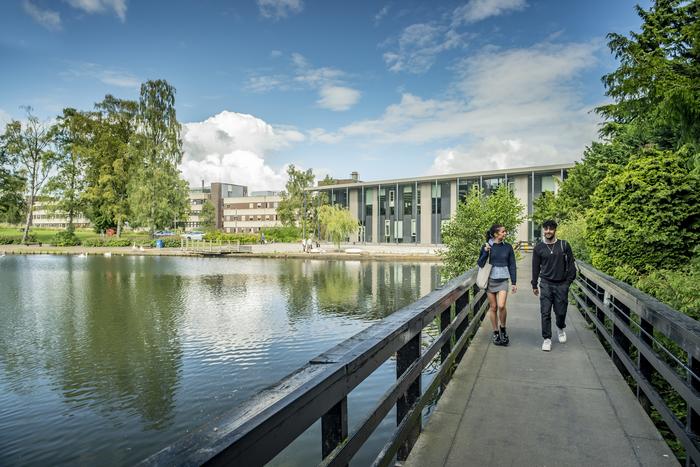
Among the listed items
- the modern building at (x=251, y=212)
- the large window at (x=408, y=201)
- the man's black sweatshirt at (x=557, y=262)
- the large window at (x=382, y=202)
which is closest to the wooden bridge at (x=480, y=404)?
the man's black sweatshirt at (x=557, y=262)

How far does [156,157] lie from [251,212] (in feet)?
184

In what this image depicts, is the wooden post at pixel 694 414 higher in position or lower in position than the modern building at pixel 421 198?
lower

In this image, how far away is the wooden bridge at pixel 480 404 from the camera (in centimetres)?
170

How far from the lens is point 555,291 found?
691 centimetres

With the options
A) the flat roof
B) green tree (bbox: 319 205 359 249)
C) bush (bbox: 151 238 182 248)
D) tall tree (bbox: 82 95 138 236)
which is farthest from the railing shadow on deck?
tall tree (bbox: 82 95 138 236)

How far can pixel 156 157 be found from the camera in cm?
5788

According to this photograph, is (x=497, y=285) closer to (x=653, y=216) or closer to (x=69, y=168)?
(x=653, y=216)

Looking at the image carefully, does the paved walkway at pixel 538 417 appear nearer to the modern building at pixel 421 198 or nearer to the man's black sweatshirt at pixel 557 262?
the man's black sweatshirt at pixel 557 262

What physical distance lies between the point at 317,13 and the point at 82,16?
1605cm

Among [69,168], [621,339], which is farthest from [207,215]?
[621,339]

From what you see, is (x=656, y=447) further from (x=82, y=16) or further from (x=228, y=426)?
(x=82, y=16)

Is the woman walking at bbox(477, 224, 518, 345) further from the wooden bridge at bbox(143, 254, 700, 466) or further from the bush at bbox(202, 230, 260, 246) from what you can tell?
the bush at bbox(202, 230, 260, 246)

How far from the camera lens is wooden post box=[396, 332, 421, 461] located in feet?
11.6

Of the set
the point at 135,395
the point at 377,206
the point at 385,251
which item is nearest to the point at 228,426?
the point at 135,395
